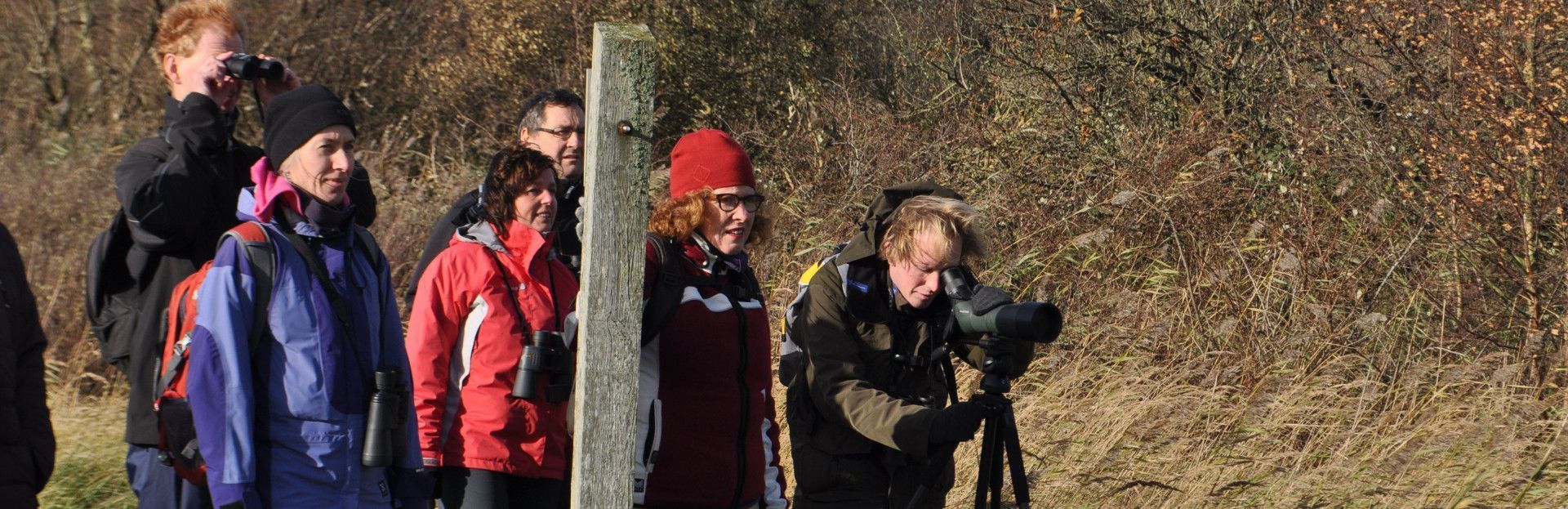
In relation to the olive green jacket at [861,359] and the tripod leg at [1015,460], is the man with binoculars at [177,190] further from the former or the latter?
the tripod leg at [1015,460]

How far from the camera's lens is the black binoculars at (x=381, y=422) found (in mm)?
3006

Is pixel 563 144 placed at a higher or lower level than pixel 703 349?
higher

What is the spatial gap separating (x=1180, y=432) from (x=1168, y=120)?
331cm

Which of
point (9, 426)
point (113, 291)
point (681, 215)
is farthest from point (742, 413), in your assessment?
point (9, 426)

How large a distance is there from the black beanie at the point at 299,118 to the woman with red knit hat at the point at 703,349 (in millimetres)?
797

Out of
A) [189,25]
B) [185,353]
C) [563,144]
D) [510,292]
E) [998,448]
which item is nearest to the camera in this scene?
[185,353]

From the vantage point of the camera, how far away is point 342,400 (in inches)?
118

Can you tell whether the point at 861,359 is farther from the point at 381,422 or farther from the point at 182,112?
the point at 182,112

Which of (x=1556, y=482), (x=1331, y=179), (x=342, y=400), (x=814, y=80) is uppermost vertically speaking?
(x=814, y=80)

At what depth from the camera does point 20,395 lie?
3166mm

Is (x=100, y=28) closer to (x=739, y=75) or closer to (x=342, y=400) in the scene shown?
(x=739, y=75)

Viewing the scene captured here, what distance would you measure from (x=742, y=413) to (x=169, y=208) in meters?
1.42

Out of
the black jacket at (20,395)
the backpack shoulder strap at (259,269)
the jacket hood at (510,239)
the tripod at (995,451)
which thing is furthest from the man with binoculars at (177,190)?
the tripod at (995,451)

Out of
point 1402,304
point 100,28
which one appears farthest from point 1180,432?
point 100,28
